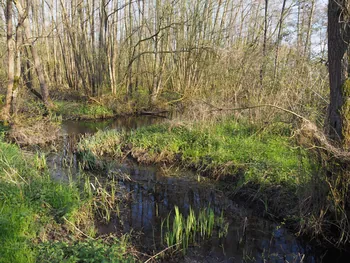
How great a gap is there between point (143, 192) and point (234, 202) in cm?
196

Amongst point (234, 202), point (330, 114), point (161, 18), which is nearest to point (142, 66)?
point (161, 18)

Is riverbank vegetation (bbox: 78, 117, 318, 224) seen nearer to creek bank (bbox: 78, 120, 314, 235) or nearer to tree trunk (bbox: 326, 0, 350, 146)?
creek bank (bbox: 78, 120, 314, 235)

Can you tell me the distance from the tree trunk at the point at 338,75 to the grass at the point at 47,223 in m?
3.39

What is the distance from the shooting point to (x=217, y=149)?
8.14 metres

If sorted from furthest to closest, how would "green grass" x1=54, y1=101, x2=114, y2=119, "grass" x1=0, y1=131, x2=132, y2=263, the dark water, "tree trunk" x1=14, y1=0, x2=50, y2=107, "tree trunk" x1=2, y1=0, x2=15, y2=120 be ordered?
"green grass" x1=54, y1=101, x2=114, y2=119, "tree trunk" x1=14, y1=0, x2=50, y2=107, "tree trunk" x1=2, y1=0, x2=15, y2=120, the dark water, "grass" x1=0, y1=131, x2=132, y2=263

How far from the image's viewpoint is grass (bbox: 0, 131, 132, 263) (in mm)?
3520

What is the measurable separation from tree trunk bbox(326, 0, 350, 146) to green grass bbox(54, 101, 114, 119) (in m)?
13.2

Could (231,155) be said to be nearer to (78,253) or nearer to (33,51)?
(78,253)

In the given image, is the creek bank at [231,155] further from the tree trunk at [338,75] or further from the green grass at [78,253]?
the green grass at [78,253]

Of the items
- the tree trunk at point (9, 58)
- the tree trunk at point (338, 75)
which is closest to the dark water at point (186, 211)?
the tree trunk at point (338, 75)

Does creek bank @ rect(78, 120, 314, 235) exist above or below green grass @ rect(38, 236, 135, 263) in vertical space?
above

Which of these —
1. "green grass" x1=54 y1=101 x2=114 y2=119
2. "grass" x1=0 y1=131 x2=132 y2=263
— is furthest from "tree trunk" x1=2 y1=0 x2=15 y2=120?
"grass" x1=0 y1=131 x2=132 y2=263

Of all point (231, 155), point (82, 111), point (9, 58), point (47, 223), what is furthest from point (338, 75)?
point (82, 111)

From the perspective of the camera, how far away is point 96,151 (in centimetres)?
923
